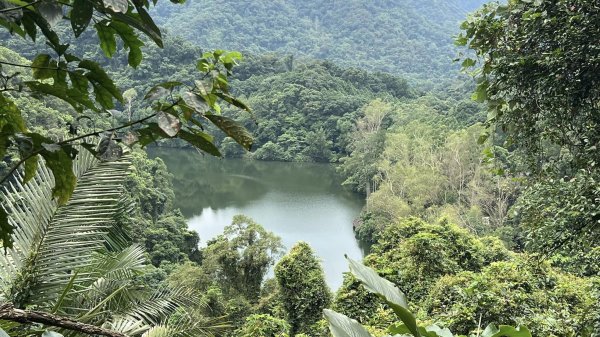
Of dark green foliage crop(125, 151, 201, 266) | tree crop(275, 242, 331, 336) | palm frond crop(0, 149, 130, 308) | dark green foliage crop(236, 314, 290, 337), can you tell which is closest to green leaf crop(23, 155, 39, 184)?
palm frond crop(0, 149, 130, 308)

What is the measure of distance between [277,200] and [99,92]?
64.0ft

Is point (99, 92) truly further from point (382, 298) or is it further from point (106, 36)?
point (382, 298)

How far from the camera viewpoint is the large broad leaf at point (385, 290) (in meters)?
0.44

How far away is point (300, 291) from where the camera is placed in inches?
287

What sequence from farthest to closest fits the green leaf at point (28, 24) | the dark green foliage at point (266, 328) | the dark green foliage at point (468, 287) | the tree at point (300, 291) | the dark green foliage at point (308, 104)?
1. the dark green foliage at point (308, 104)
2. the tree at point (300, 291)
3. the dark green foliage at point (266, 328)
4. the dark green foliage at point (468, 287)
5. the green leaf at point (28, 24)

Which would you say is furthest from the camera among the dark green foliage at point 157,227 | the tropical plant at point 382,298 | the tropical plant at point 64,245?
the dark green foliage at point 157,227

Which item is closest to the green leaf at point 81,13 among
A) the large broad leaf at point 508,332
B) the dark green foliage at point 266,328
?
the large broad leaf at point 508,332

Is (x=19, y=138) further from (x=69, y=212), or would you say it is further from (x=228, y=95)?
(x=69, y=212)

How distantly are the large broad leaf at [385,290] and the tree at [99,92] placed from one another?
248 millimetres

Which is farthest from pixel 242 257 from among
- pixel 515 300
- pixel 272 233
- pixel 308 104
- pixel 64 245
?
pixel 308 104

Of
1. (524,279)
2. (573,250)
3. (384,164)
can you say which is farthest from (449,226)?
(384,164)

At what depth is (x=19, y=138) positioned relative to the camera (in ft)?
1.86

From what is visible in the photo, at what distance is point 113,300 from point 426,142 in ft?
53.0

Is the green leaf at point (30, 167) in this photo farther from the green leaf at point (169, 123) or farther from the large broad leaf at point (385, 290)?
the large broad leaf at point (385, 290)
